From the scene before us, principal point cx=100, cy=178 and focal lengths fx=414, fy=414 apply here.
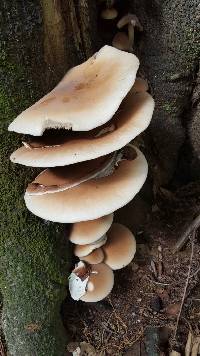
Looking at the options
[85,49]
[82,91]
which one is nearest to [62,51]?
[85,49]

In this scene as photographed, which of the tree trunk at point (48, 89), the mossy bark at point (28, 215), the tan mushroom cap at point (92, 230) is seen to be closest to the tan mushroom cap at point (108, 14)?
the tree trunk at point (48, 89)

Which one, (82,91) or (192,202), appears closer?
(82,91)

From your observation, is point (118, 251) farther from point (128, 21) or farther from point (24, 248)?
point (128, 21)

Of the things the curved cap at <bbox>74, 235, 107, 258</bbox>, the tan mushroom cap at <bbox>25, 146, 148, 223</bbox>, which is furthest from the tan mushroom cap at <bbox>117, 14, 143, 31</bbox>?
the curved cap at <bbox>74, 235, 107, 258</bbox>

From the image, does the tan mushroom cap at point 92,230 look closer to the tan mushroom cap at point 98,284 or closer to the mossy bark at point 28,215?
the mossy bark at point 28,215

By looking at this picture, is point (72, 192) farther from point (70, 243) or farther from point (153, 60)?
point (153, 60)

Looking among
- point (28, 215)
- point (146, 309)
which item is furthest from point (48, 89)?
point (146, 309)
